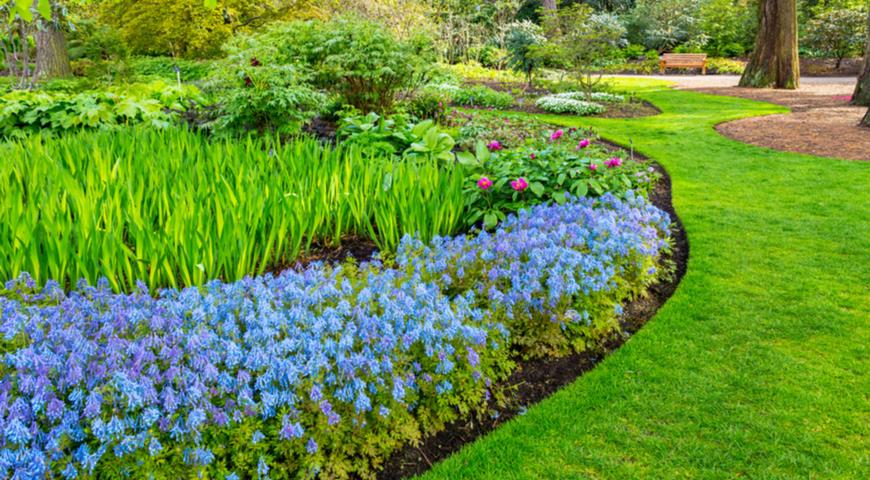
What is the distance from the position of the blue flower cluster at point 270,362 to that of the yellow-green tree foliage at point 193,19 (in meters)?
15.3

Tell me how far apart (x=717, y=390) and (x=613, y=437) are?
649mm

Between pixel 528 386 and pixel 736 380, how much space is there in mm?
968

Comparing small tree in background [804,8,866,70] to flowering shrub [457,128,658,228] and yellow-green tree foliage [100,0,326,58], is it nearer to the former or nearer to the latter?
yellow-green tree foliage [100,0,326,58]

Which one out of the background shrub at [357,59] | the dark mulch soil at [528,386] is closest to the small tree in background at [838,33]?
the background shrub at [357,59]

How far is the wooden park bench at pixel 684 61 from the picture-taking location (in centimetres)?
2261

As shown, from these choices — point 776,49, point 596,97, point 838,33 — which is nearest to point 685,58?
point 838,33

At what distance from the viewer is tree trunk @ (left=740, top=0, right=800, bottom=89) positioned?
1324 cm

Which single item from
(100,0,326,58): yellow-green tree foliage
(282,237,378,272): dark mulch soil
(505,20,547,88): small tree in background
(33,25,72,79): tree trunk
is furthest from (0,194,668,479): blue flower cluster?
(33,25,72,79): tree trunk

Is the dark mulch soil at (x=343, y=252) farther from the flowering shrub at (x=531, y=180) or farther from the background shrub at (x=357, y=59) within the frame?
the background shrub at (x=357, y=59)

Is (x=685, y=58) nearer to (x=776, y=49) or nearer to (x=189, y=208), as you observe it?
(x=776, y=49)

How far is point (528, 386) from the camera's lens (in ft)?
9.57

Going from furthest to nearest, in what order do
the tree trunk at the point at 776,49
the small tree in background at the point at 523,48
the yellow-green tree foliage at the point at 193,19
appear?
the yellow-green tree foliage at the point at 193,19 → the small tree in background at the point at 523,48 → the tree trunk at the point at 776,49

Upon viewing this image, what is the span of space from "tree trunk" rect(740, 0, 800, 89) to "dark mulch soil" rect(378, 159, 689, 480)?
11.7 m

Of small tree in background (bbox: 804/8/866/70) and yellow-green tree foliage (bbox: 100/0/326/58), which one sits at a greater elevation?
yellow-green tree foliage (bbox: 100/0/326/58)
